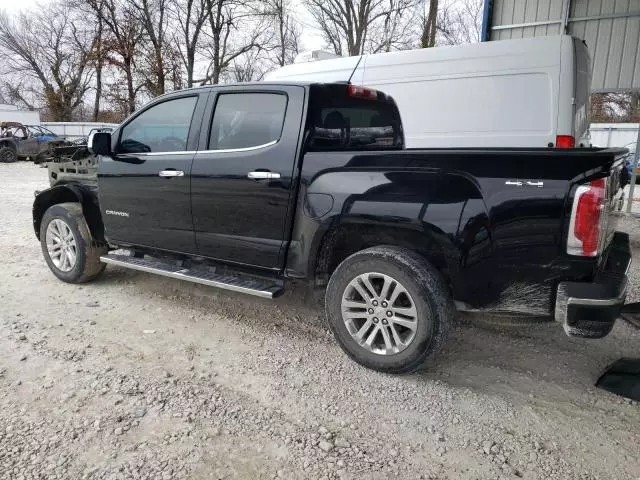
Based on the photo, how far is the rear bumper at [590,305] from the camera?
8.30ft

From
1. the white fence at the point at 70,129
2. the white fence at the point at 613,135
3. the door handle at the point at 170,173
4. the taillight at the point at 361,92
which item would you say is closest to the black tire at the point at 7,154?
the white fence at the point at 70,129

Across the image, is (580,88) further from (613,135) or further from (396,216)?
(613,135)

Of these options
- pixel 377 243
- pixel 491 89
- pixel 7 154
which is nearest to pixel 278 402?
pixel 377 243

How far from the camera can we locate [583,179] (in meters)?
2.50

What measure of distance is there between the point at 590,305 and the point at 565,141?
3.39 meters

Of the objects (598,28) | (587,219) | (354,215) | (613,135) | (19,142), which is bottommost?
(354,215)

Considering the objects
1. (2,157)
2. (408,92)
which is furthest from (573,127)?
(2,157)

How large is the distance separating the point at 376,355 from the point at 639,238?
643cm

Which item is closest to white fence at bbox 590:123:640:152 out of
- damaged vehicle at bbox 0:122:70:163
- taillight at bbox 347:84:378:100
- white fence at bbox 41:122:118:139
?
taillight at bbox 347:84:378:100

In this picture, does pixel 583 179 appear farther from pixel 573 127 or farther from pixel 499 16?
pixel 499 16

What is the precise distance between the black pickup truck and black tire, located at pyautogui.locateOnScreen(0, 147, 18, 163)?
754 inches

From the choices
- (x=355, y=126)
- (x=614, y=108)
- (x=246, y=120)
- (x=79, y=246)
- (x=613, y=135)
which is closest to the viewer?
(x=246, y=120)

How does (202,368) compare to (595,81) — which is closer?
(202,368)

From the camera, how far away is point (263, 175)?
3488 mm
